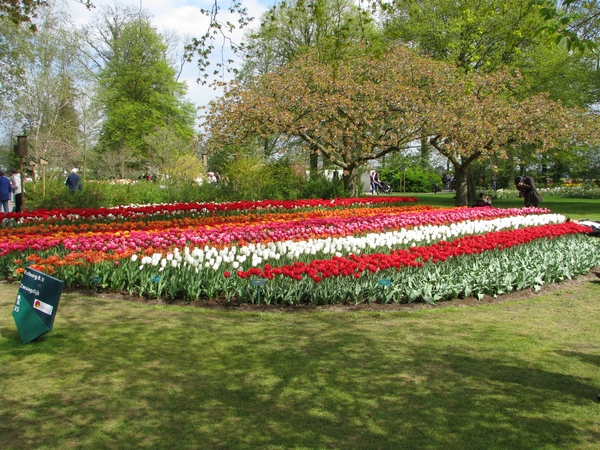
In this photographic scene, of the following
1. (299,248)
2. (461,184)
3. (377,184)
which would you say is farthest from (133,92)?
(299,248)

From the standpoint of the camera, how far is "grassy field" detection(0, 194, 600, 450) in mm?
3477

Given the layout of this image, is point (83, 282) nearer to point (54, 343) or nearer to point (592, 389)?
point (54, 343)

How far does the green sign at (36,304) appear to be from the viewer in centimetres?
500

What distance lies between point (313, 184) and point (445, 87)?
6.10m

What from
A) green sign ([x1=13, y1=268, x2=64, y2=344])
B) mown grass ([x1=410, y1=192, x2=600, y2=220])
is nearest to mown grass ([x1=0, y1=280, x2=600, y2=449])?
green sign ([x1=13, y1=268, x2=64, y2=344])

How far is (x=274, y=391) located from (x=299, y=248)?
3713mm

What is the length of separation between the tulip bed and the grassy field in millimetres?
401

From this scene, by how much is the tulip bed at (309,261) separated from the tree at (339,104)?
9.32 m

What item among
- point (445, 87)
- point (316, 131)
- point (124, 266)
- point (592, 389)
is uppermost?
point (445, 87)

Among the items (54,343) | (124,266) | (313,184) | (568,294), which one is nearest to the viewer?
(54,343)

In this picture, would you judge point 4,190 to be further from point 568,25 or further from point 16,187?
point 568,25

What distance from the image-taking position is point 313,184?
2212cm

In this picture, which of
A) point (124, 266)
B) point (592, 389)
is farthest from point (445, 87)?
point (592, 389)

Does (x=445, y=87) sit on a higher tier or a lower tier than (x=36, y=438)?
higher
